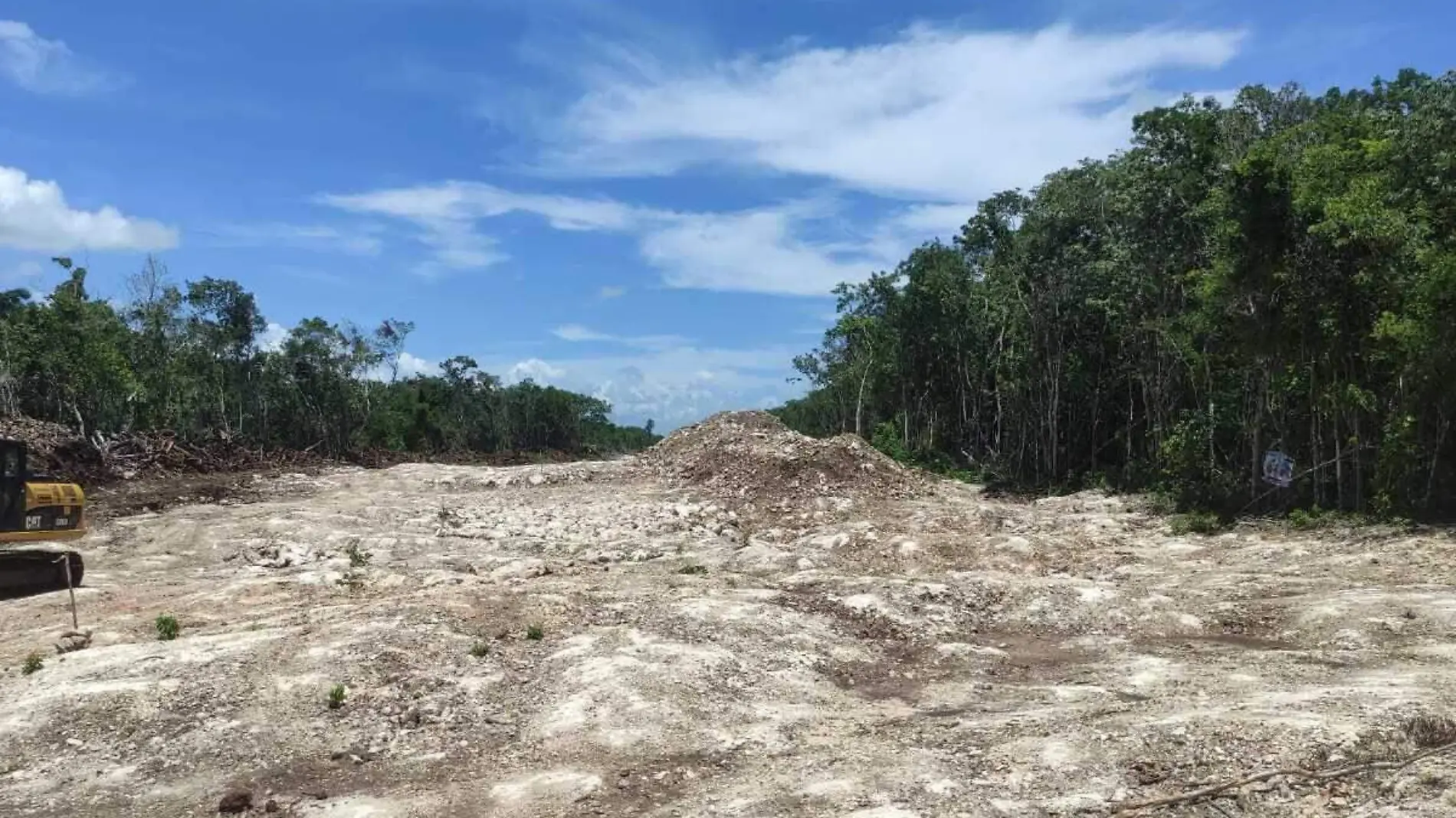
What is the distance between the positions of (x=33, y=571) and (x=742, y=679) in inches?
463

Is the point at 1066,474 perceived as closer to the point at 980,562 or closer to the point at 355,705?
the point at 980,562

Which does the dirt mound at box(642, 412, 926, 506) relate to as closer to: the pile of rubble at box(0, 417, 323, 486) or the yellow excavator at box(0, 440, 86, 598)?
the yellow excavator at box(0, 440, 86, 598)

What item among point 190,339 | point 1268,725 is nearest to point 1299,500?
point 1268,725

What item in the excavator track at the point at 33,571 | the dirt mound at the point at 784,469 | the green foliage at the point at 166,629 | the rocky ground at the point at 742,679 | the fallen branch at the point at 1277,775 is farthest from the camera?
the dirt mound at the point at 784,469

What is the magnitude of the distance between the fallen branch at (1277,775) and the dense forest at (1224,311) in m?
11.6

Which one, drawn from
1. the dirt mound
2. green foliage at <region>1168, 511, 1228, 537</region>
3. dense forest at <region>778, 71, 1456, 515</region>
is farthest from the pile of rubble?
green foliage at <region>1168, 511, 1228, 537</region>

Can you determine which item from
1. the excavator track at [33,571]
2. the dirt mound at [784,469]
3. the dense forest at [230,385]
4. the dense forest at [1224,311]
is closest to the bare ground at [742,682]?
the excavator track at [33,571]

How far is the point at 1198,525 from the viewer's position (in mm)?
18312

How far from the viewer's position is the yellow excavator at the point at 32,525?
13.7m

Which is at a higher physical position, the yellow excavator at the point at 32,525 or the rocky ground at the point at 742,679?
the yellow excavator at the point at 32,525

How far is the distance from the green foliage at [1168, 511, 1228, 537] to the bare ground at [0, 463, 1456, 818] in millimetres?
1786

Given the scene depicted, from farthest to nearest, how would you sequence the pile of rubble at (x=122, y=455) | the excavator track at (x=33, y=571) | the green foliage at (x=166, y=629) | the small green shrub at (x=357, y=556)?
the pile of rubble at (x=122, y=455) < the small green shrub at (x=357, y=556) < the excavator track at (x=33, y=571) < the green foliage at (x=166, y=629)

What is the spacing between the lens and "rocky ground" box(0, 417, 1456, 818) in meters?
6.39

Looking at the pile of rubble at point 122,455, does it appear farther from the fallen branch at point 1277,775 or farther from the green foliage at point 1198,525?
the fallen branch at point 1277,775
